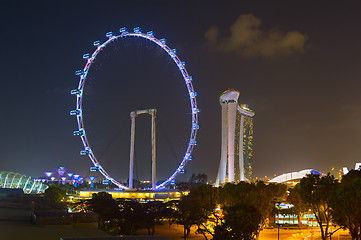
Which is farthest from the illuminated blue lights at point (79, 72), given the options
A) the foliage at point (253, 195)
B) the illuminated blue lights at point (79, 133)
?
the foliage at point (253, 195)

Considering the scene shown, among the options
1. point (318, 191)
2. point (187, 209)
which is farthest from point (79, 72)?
point (318, 191)

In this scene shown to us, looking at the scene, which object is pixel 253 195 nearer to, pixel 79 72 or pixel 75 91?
pixel 75 91

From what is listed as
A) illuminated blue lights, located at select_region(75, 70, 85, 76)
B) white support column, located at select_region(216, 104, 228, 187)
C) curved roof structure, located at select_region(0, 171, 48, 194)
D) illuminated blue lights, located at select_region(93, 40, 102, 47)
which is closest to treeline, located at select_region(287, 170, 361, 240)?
illuminated blue lights, located at select_region(75, 70, 85, 76)

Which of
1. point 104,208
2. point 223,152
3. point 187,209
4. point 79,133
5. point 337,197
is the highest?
point 223,152

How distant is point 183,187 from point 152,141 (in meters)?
36.3

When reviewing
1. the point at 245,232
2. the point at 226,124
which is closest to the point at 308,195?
the point at 245,232

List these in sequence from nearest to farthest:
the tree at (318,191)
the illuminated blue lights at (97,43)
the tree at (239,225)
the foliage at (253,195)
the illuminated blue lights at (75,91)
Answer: the tree at (239,225) → the tree at (318,191) → the foliage at (253,195) → the illuminated blue lights at (75,91) → the illuminated blue lights at (97,43)

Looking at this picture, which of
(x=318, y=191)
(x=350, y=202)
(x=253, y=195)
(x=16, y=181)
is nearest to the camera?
(x=350, y=202)

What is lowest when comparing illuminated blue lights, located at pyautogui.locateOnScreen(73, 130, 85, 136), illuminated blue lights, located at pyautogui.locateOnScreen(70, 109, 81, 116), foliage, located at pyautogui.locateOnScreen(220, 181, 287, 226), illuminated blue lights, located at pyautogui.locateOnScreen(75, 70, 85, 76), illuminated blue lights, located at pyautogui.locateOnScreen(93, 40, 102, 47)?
foliage, located at pyautogui.locateOnScreen(220, 181, 287, 226)

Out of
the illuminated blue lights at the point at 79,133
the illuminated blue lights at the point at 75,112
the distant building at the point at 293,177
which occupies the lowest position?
the distant building at the point at 293,177

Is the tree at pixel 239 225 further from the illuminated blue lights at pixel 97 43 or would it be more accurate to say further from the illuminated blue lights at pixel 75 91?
the illuminated blue lights at pixel 97 43

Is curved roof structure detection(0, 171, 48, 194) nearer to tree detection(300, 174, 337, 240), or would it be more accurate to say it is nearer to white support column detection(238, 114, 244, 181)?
white support column detection(238, 114, 244, 181)

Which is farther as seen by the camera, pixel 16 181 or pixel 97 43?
pixel 16 181

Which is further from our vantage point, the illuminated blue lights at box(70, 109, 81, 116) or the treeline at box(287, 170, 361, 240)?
the illuminated blue lights at box(70, 109, 81, 116)
